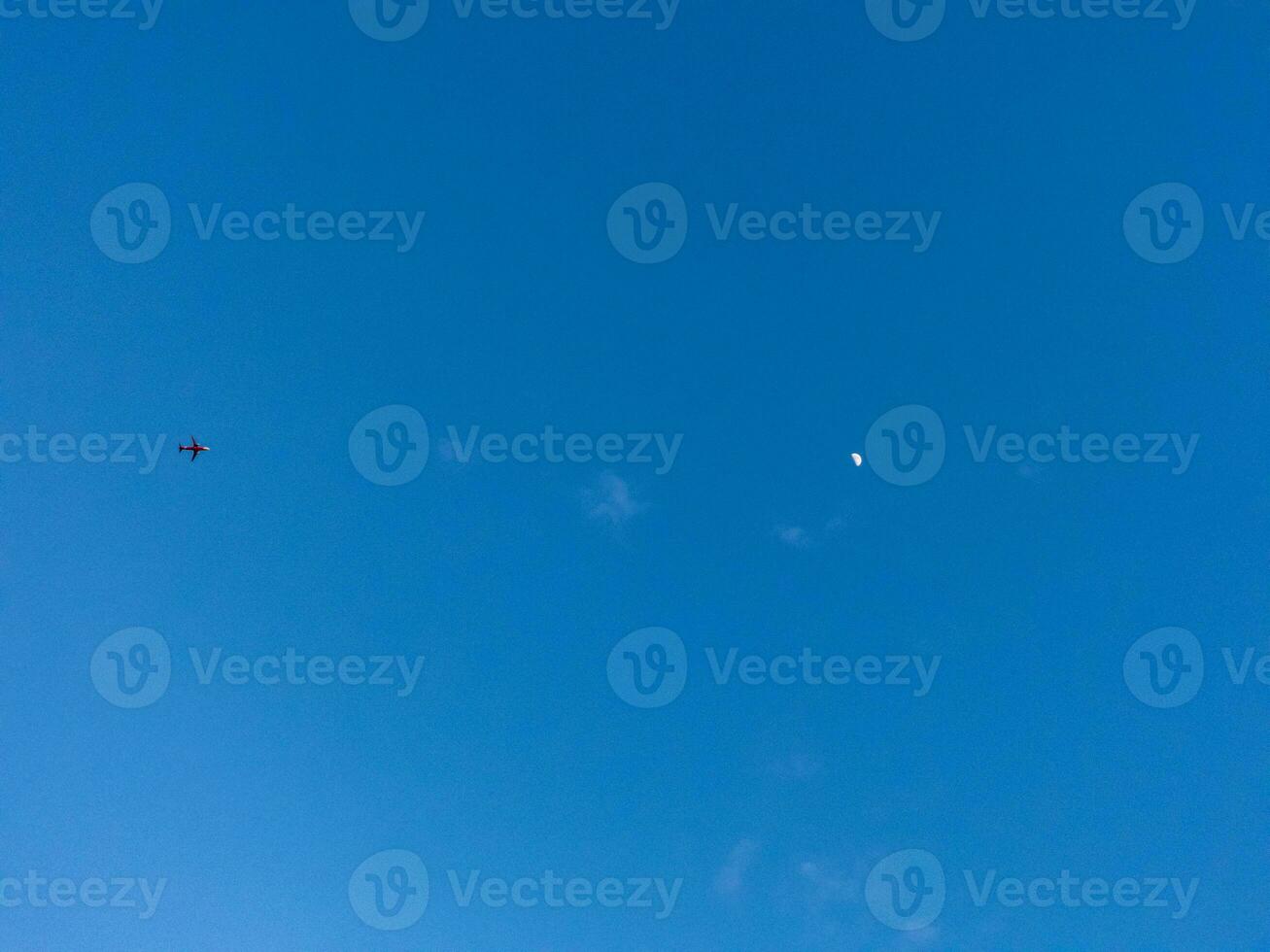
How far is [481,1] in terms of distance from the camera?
39938 millimetres

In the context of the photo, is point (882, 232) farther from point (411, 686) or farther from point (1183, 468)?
point (411, 686)

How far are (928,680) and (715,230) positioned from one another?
35.5 metres

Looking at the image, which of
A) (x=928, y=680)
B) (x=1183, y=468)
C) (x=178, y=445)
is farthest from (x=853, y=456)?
(x=178, y=445)

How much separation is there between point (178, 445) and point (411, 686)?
918 inches

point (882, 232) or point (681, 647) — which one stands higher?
point (882, 232)

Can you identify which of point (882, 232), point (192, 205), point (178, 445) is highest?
point (882, 232)

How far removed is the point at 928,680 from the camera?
43.6 metres

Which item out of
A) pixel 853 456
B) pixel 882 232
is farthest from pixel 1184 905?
pixel 882 232

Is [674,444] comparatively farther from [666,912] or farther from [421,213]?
[666,912]

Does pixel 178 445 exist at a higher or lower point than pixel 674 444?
lower

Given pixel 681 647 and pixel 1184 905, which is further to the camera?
pixel 681 647

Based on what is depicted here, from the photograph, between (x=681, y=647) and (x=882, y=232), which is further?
(x=681, y=647)

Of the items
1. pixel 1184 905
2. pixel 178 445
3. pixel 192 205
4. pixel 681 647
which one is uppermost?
pixel 192 205

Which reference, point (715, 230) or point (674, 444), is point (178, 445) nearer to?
point (674, 444)
